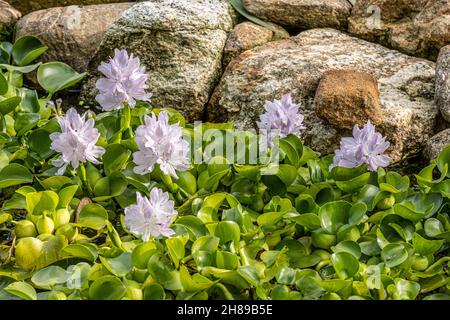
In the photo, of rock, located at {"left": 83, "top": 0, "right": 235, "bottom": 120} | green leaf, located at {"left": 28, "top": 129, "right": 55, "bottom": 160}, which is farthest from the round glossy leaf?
rock, located at {"left": 83, "top": 0, "right": 235, "bottom": 120}

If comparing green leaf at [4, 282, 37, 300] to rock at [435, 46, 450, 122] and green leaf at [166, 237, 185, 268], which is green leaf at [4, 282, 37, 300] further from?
rock at [435, 46, 450, 122]

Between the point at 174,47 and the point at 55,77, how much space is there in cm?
61

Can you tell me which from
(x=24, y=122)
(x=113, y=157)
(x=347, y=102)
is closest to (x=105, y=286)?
(x=113, y=157)

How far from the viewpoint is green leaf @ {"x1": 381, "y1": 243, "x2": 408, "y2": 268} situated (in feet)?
8.69

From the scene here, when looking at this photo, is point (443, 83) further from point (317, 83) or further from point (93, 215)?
point (93, 215)

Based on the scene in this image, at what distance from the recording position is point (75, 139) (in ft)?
9.15

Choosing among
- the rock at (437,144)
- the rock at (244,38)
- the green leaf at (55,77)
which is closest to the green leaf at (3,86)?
the green leaf at (55,77)

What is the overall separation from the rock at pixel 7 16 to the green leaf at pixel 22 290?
7.60 feet

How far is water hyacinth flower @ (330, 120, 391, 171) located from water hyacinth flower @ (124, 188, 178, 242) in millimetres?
797

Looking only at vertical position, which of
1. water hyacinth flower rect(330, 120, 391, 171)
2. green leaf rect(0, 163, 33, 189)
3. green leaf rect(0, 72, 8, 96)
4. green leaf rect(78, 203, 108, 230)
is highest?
water hyacinth flower rect(330, 120, 391, 171)

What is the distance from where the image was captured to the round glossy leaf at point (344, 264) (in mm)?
2572

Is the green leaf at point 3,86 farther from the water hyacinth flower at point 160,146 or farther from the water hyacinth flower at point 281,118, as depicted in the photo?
the water hyacinth flower at point 281,118

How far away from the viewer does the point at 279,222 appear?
2881 mm
